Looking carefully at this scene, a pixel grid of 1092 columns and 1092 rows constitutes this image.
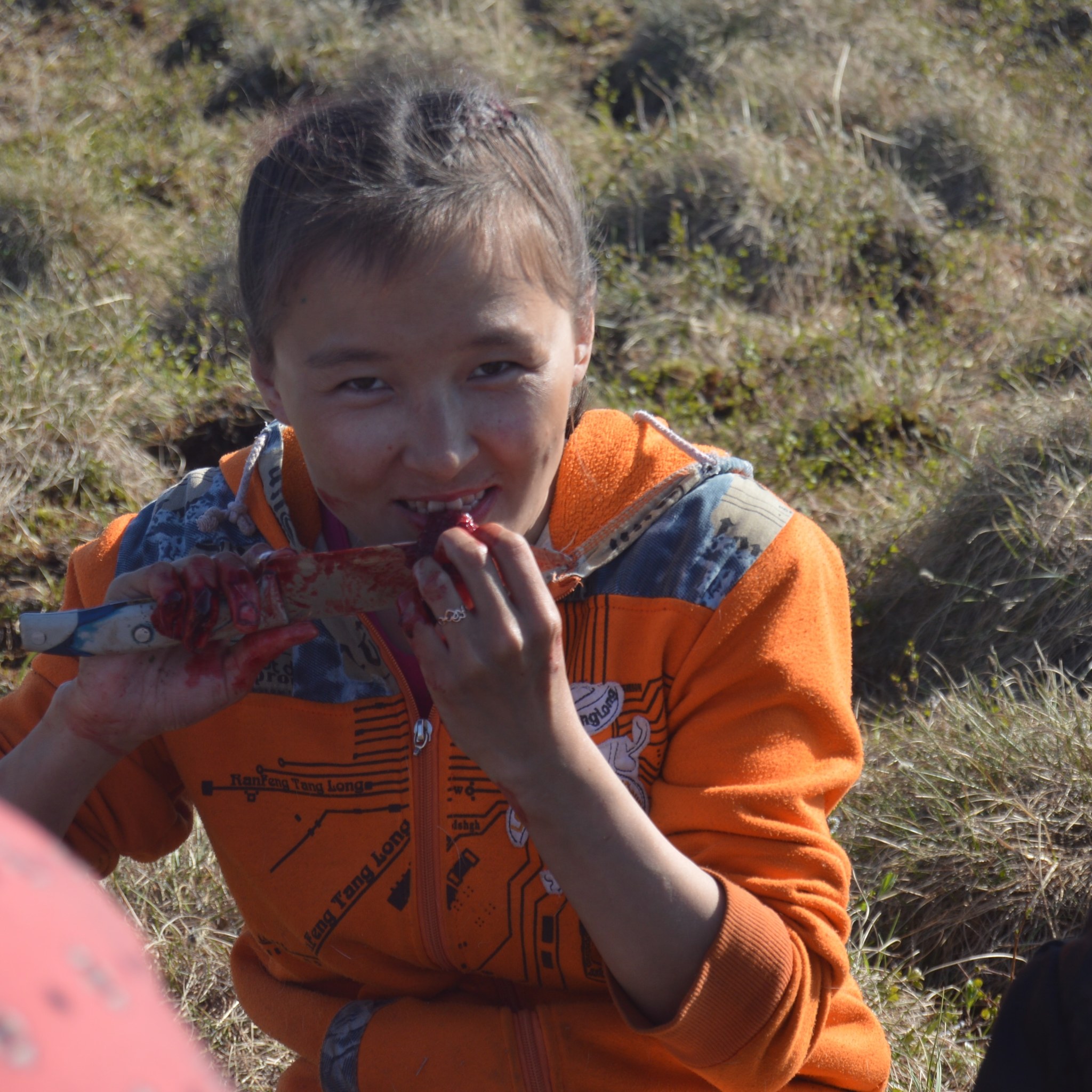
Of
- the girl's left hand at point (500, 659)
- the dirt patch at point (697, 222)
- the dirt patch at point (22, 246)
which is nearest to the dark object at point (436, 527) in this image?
the girl's left hand at point (500, 659)

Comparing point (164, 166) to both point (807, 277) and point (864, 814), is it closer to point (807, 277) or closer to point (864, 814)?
point (807, 277)

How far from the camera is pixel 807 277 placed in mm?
5266

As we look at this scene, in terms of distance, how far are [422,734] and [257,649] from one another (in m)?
0.27

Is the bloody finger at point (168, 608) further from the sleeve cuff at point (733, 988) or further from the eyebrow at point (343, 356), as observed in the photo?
the sleeve cuff at point (733, 988)

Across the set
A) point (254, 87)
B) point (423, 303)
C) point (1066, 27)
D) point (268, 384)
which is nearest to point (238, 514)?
point (268, 384)

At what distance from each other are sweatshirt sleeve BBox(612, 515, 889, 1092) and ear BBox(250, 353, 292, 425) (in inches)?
28.6

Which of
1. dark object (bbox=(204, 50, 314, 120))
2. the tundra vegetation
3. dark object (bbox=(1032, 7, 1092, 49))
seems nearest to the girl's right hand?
the tundra vegetation

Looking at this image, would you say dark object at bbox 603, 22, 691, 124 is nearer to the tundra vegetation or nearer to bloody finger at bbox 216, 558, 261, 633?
the tundra vegetation

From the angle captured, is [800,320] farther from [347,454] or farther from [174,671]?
[174,671]

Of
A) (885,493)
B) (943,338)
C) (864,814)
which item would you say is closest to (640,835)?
(864,814)

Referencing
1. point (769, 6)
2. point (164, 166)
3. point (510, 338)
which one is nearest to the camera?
point (510, 338)

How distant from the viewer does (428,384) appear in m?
1.70

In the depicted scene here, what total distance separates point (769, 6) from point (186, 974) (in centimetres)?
625

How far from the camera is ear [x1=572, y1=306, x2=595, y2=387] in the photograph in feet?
6.32
